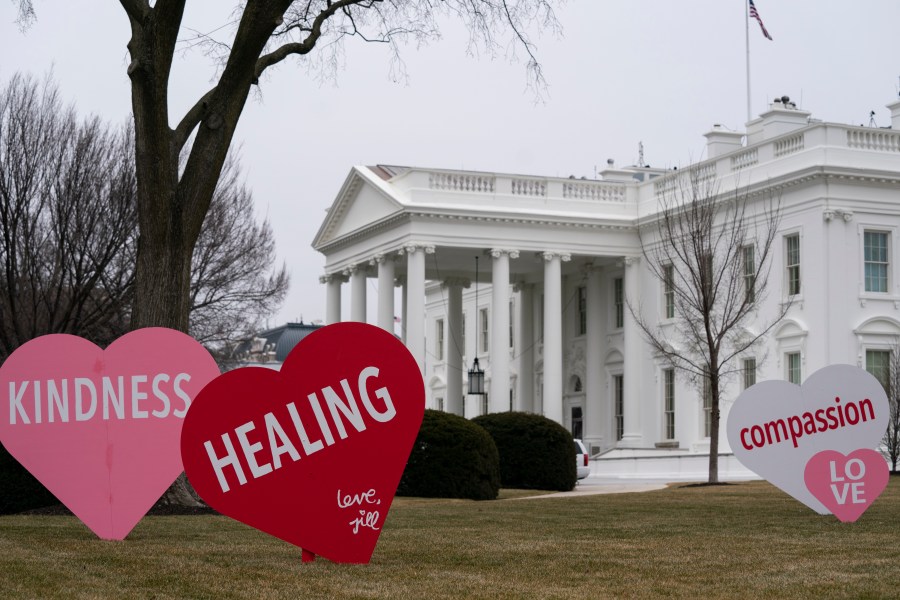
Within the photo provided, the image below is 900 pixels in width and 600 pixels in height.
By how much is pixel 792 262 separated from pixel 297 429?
102 feet

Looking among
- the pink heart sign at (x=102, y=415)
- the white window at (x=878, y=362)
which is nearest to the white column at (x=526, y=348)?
the white window at (x=878, y=362)

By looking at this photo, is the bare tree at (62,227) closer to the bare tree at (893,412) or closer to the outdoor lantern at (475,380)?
the outdoor lantern at (475,380)

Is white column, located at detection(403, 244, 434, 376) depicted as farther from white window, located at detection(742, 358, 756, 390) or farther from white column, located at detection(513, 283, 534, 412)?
white window, located at detection(742, 358, 756, 390)

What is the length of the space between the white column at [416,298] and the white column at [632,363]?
23.0 ft

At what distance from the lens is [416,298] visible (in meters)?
46.3

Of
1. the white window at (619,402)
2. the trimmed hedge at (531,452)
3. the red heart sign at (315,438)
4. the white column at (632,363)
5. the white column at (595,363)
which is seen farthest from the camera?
the white column at (595,363)

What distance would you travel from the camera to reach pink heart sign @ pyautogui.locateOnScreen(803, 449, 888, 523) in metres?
15.7

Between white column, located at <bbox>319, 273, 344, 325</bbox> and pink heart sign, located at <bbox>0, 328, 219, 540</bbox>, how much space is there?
135 feet

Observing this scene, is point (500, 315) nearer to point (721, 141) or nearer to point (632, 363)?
point (632, 363)

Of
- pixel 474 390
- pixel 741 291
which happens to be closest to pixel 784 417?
pixel 741 291

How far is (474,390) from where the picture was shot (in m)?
44.6

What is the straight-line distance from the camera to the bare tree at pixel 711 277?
108ft

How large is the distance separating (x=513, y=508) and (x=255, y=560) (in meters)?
10.2

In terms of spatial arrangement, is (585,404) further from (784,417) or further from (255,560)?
(255,560)
